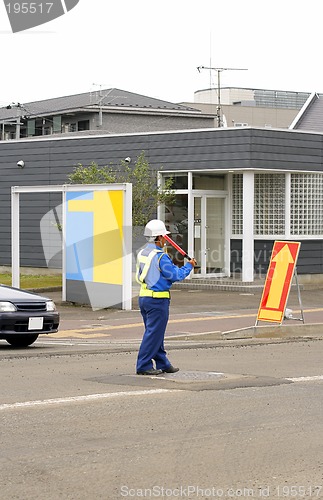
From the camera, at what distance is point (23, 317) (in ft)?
51.4

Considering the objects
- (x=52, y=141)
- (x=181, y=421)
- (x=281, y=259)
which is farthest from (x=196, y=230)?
(x=181, y=421)

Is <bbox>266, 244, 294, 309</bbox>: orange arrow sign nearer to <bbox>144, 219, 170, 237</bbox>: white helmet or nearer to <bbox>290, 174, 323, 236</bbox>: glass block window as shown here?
<bbox>144, 219, 170, 237</bbox>: white helmet

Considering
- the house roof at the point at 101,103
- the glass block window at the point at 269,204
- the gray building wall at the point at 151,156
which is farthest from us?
the house roof at the point at 101,103

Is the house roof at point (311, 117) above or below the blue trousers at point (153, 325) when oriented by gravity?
above

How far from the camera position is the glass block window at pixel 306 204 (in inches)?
1158

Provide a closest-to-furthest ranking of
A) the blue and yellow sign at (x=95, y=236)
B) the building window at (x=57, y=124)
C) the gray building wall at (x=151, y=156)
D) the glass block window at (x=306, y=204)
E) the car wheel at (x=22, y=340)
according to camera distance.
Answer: the car wheel at (x=22, y=340) → the blue and yellow sign at (x=95, y=236) → the gray building wall at (x=151, y=156) → the glass block window at (x=306, y=204) → the building window at (x=57, y=124)

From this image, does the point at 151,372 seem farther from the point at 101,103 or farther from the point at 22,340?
the point at 101,103

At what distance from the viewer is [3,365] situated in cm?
1351

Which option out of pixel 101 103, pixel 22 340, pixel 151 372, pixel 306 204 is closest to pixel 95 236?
pixel 22 340

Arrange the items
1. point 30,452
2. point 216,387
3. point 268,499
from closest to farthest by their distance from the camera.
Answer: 1. point 268,499
2. point 30,452
3. point 216,387

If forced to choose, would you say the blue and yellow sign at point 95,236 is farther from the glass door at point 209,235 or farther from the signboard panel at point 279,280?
the glass door at point 209,235

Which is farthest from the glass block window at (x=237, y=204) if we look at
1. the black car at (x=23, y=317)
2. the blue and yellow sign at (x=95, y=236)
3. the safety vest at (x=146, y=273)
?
the safety vest at (x=146, y=273)

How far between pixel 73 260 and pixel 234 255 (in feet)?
22.6

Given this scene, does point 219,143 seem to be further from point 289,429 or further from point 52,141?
point 289,429
